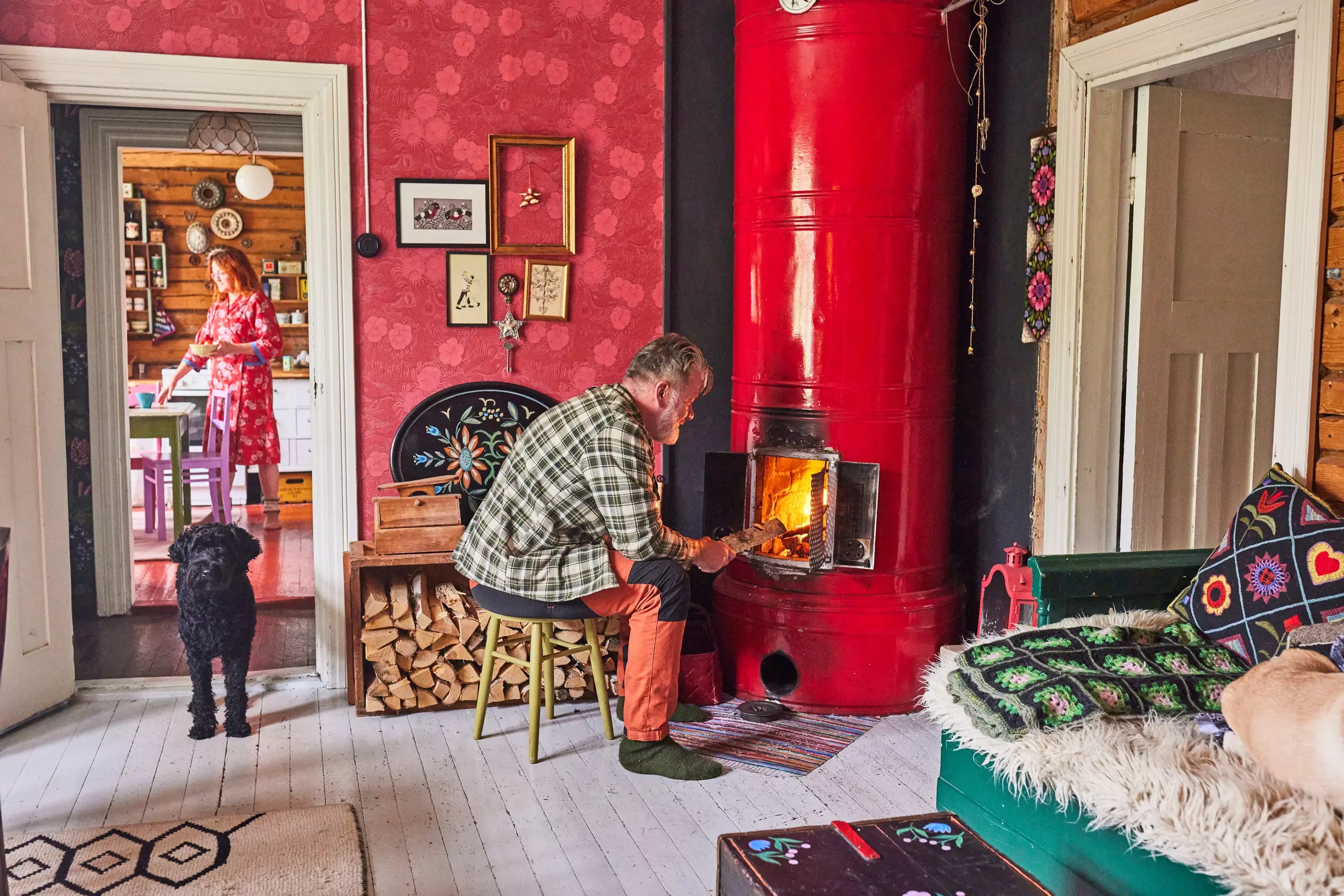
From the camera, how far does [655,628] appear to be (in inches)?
129

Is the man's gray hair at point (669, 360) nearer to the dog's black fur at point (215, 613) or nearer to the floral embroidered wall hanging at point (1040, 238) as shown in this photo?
the floral embroidered wall hanging at point (1040, 238)

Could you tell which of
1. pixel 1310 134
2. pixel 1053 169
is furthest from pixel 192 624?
pixel 1310 134

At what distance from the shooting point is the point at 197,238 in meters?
8.46

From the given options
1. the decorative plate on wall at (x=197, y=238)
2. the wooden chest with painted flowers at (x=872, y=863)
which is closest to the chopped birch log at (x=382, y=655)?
the wooden chest with painted flowers at (x=872, y=863)

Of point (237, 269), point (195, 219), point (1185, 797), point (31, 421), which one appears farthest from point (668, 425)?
point (195, 219)

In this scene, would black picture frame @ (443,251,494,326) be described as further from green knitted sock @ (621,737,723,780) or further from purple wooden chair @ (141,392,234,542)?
purple wooden chair @ (141,392,234,542)

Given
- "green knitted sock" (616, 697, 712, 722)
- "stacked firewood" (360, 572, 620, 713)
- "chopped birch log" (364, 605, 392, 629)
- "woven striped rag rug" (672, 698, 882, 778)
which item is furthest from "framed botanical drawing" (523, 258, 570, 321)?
"woven striped rag rug" (672, 698, 882, 778)

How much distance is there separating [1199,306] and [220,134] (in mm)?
4379

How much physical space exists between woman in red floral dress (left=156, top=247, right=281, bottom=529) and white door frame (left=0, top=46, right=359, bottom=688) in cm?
229

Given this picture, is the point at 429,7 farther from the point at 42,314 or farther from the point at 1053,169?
the point at 1053,169

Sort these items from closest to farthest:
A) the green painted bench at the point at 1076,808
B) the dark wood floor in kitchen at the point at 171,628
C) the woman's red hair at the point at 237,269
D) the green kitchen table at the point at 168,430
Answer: the green painted bench at the point at 1076,808
the dark wood floor in kitchen at the point at 171,628
the green kitchen table at the point at 168,430
the woman's red hair at the point at 237,269

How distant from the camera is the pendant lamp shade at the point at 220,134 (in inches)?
211

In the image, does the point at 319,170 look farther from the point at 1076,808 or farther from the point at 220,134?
the point at 1076,808

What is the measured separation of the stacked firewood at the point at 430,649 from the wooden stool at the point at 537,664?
9 centimetres
